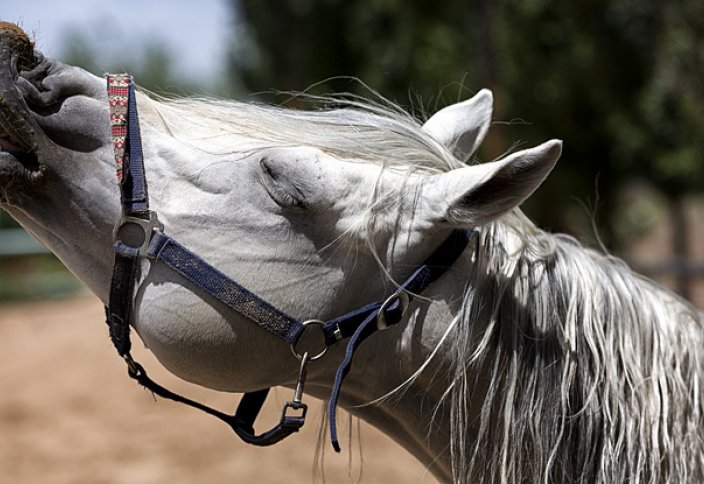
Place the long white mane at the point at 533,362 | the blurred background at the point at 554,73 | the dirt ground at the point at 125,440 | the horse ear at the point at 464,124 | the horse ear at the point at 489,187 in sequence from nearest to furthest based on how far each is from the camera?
the horse ear at the point at 489,187, the long white mane at the point at 533,362, the horse ear at the point at 464,124, the dirt ground at the point at 125,440, the blurred background at the point at 554,73

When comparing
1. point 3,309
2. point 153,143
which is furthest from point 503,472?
point 3,309

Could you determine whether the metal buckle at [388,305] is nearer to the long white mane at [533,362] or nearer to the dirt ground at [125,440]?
the long white mane at [533,362]

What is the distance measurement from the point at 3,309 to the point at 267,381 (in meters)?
14.7

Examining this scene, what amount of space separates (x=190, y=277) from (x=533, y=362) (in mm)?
805

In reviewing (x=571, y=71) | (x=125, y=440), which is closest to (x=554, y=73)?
(x=571, y=71)

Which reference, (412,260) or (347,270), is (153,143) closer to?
(347,270)

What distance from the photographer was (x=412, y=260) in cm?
193

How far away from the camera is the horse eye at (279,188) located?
186cm

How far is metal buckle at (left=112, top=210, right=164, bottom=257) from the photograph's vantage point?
1.84 meters

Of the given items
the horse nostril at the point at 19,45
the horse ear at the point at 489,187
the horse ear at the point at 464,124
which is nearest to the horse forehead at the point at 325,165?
the horse ear at the point at 489,187

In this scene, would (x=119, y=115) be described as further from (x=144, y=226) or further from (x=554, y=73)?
(x=554, y=73)

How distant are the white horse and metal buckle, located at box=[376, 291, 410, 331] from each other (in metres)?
0.03

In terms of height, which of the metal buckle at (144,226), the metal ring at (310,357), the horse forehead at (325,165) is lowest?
the metal ring at (310,357)

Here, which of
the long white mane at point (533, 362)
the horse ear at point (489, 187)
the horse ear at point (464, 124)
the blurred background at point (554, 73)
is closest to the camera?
the horse ear at point (489, 187)
